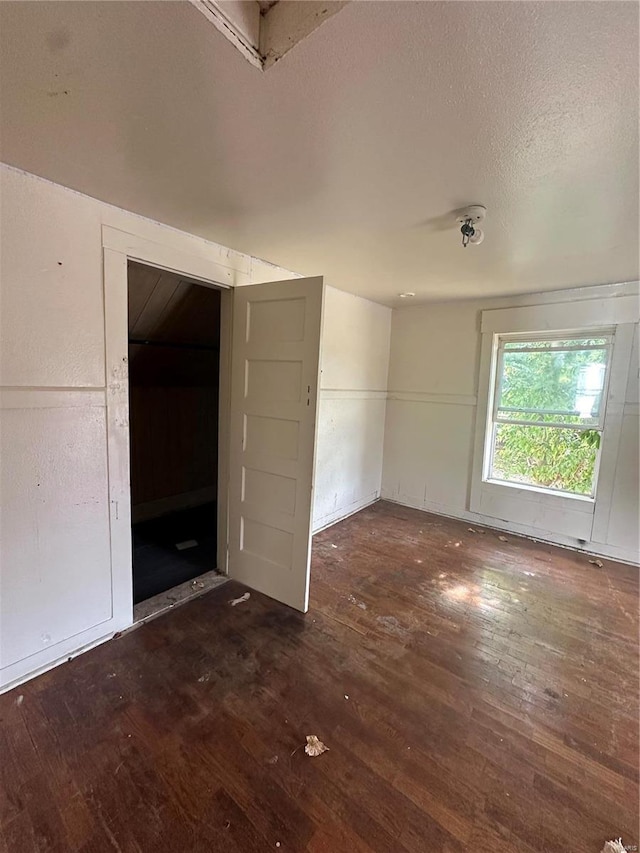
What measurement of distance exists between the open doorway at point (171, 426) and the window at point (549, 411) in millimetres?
2900

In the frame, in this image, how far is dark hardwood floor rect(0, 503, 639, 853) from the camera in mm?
1226

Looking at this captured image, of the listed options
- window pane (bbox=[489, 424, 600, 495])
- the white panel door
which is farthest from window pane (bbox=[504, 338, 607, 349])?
the white panel door

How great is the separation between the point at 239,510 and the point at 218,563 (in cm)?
54

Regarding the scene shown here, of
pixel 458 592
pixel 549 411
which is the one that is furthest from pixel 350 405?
pixel 458 592

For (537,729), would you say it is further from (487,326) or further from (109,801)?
(487,326)

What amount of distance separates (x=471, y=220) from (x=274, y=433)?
1598 mm

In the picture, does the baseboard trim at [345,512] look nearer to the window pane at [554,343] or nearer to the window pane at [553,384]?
the window pane at [553,384]

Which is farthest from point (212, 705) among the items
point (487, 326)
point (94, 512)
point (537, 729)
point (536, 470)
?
point (487, 326)

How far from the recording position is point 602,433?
3211 mm

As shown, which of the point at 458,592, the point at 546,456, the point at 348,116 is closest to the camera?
the point at 348,116

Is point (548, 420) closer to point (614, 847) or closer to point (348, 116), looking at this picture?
point (614, 847)

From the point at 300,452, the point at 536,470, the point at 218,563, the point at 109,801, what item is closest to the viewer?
the point at 109,801

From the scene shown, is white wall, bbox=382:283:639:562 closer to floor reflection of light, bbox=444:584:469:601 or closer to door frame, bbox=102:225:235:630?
floor reflection of light, bbox=444:584:469:601

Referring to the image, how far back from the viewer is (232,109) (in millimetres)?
1147
